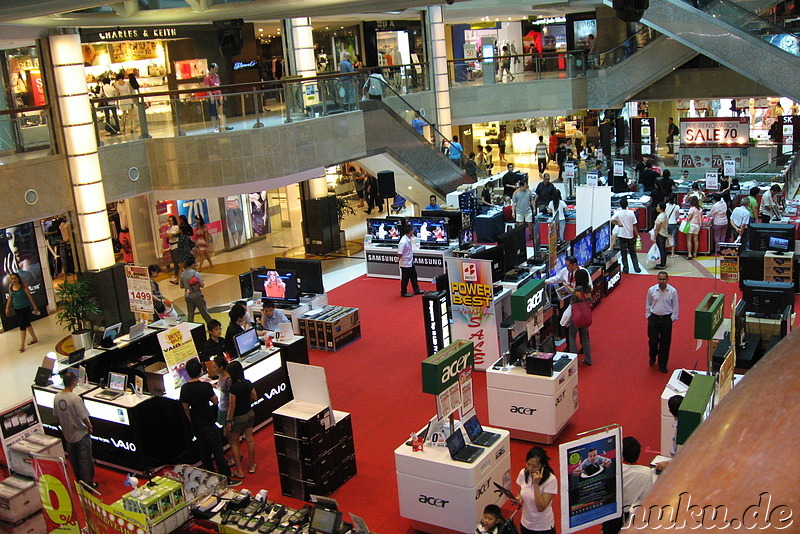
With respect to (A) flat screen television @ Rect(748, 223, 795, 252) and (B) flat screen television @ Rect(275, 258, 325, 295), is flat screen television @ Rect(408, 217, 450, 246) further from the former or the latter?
(A) flat screen television @ Rect(748, 223, 795, 252)

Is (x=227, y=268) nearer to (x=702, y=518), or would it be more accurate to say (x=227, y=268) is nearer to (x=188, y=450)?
(x=188, y=450)

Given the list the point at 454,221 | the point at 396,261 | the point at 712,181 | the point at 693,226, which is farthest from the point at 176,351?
the point at 712,181

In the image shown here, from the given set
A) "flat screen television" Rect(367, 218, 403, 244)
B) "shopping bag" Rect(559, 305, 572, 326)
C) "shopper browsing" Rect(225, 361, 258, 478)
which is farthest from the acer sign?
"flat screen television" Rect(367, 218, 403, 244)

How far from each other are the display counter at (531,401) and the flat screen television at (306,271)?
17.0ft

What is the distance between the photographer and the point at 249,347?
1073 cm

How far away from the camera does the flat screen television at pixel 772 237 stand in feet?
43.4

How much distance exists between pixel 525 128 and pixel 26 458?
29302 millimetres

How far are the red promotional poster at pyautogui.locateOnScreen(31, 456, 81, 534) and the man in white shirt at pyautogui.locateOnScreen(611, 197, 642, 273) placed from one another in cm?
1146

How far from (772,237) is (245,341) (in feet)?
29.1

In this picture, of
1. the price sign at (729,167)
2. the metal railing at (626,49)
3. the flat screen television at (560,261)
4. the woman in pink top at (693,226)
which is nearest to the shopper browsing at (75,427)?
the flat screen television at (560,261)

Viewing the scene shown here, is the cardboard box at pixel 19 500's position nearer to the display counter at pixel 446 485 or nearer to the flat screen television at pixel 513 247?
the display counter at pixel 446 485

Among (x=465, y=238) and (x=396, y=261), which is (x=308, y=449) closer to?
(x=465, y=238)

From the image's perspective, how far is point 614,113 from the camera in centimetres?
3095

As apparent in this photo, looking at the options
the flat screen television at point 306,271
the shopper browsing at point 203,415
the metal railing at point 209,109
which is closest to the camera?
the shopper browsing at point 203,415
